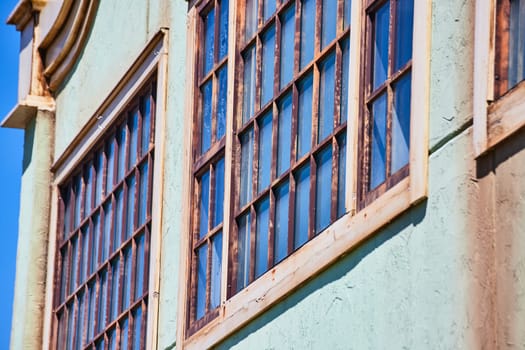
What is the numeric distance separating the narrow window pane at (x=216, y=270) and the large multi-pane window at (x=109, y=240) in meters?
1.70

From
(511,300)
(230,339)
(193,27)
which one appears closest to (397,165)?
(511,300)

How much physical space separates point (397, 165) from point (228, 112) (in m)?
2.89

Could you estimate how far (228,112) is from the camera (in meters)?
12.0

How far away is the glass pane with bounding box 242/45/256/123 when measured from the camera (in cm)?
1178

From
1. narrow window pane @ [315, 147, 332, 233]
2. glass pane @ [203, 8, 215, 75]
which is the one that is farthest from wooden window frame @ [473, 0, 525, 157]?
glass pane @ [203, 8, 215, 75]

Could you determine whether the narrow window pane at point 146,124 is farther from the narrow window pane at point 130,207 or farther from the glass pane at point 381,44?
the glass pane at point 381,44

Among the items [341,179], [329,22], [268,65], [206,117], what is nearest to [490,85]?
[341,179]

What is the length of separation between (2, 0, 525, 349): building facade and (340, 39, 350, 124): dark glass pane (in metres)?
0.01

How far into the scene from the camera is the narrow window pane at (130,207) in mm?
14552

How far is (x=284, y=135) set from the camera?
1107 centimetres

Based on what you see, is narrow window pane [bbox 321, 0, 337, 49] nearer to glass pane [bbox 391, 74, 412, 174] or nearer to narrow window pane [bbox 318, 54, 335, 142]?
narrow window pane [bbox 318, 54, 335, 142]

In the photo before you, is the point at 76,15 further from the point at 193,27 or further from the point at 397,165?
the point at 397,165

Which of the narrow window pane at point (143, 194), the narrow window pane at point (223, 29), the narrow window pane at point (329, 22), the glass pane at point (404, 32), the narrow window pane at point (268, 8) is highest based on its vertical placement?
the narrow window pane at point (223, 29)

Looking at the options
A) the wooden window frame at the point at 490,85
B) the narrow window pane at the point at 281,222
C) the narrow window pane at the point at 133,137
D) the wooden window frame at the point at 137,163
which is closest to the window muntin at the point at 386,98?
the wooden window frame at the point at 490,85
